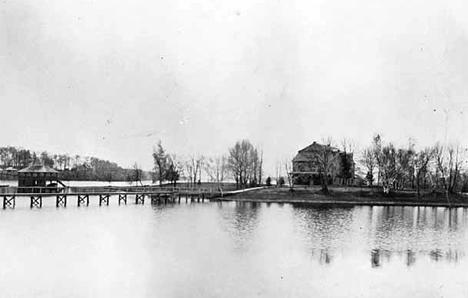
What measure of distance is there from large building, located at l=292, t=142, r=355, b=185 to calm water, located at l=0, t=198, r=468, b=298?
127ft

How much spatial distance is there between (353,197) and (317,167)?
13.1m

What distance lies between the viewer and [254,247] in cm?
2339

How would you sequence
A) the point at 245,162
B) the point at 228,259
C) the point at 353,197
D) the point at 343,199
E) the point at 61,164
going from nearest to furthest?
the point at 228,259, the point at 343,199, the point at 353,197, the point at 245,162, the point at 61,164

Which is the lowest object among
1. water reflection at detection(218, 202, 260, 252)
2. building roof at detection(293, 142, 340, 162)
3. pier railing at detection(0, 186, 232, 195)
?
water reflection at detection(218, 202, 260, 252)

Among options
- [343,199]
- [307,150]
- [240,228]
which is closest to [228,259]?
[240,228]

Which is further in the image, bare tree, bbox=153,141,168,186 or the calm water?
bare tree, bbox=153,141,168,186

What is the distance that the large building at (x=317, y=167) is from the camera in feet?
239

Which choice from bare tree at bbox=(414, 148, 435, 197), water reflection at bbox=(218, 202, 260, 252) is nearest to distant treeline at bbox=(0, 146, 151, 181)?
bare tree at bbox=(414, 148, 435, 197)

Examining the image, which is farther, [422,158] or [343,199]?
[422,158]

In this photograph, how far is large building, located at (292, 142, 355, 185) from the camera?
72.9m

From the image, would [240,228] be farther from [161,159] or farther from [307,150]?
[161,159]

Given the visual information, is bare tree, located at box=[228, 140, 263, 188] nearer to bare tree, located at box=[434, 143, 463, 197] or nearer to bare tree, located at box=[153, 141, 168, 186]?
bare tree, located at box=[153, 141, 168, 186]

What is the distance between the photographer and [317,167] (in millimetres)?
72750

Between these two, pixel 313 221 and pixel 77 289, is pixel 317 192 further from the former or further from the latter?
pixel 77 289
